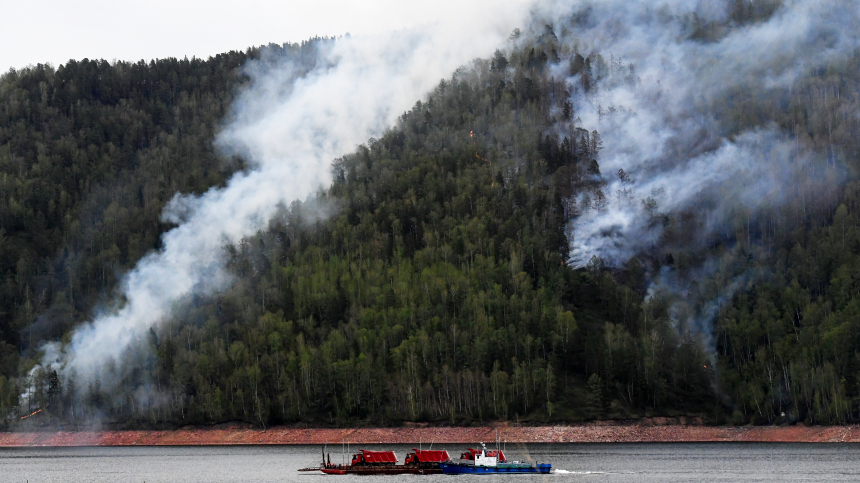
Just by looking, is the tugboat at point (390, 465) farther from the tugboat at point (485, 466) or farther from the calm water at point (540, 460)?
the calm water at point (540, 460)

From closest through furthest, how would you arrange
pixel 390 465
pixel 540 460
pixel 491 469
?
pixel 491 469 → pixel 390 465 → pixel 540 460

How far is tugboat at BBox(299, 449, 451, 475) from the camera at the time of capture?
137 metres

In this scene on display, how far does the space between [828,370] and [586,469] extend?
80429 mm

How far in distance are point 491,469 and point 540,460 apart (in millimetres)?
19252

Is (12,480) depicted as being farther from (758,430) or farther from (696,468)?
(758,430)

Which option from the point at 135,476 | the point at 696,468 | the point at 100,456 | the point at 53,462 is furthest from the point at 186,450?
the point at 696,468

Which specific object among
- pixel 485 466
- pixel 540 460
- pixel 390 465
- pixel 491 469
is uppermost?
pixel 390 465

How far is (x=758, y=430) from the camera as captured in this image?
7840 inches

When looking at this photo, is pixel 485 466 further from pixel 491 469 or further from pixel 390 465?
pixel 390 465

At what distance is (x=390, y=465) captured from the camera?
137250 mm

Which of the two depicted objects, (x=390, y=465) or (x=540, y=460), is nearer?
(x=390, y=465)

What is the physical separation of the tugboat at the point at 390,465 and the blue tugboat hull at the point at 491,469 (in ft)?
5.03

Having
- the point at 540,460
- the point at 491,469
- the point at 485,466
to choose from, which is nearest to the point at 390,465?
the point at 485,466

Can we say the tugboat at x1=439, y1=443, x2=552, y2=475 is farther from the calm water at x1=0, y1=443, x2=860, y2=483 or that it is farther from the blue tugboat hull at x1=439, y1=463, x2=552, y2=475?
the calm water at x1=0, y1=443, x2=860, y2=483
